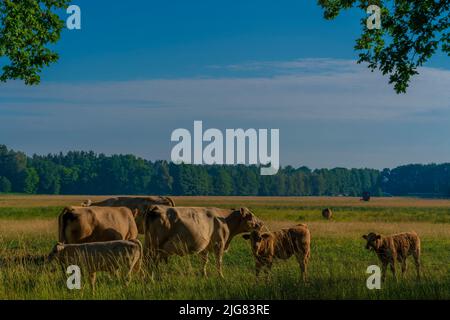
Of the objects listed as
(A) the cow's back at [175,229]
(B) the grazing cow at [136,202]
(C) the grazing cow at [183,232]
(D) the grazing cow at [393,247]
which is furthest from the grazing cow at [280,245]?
(B) the grazing cow at [136,202]

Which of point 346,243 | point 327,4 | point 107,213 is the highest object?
point 327,4

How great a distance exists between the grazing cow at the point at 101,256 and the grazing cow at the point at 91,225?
263 cm

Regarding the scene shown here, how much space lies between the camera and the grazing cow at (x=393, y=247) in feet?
53.9

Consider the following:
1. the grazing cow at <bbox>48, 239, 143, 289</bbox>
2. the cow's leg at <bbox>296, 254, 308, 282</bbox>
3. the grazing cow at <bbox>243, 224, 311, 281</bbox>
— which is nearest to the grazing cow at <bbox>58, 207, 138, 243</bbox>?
the grazing cow at <bbox>48, 239, 143, 289</bbox>

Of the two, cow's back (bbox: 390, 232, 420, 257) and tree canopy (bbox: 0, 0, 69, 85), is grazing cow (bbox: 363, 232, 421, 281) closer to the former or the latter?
cow's back (bbox: 390, 232, 420, 257)

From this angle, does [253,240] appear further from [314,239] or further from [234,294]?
[314,239]

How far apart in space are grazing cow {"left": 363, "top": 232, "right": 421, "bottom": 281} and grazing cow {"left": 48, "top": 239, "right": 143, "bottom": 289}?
6.39m

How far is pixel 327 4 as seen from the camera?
1861cm

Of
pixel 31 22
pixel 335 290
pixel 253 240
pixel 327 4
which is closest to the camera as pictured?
pixel 335 290

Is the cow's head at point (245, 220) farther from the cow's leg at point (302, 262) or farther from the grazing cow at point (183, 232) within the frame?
the cow's leg at point (302, 262)

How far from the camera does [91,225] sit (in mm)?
16453

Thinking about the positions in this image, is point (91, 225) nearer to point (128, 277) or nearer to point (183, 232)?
point (183, 232)
